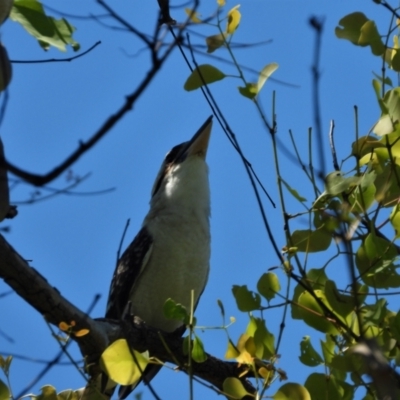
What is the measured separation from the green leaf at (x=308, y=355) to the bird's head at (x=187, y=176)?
2.82 metres

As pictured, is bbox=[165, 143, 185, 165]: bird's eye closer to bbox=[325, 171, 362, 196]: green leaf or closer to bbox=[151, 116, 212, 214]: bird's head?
bbox=[151, 116, 212, 214]: bird's head

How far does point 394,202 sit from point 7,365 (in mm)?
1464

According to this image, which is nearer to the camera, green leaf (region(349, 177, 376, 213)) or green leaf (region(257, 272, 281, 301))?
green leaf (region(349, 177, 376, 213))

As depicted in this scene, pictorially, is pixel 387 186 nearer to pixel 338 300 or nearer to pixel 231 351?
pixel 338 300

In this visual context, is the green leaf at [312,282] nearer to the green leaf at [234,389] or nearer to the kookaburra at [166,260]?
the green leaf at [234,389]

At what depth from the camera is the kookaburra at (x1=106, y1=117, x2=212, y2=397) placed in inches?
204

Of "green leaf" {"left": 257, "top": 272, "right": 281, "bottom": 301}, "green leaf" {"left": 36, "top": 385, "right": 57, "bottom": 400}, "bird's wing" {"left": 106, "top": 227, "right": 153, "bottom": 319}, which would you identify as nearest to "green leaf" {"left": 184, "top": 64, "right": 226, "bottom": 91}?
"green leaf" {"left": 257, "top": 272, "right": 281, "bottom": 301}

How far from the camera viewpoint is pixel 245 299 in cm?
287

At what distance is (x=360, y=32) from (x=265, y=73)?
0.43m

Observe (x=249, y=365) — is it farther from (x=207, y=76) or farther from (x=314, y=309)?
(x=207, y=76)

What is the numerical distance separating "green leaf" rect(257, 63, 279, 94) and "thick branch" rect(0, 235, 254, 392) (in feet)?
3.10

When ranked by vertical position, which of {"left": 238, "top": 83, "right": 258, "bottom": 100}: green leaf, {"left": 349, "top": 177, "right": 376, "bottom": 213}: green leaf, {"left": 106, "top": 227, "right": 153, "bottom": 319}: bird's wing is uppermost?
{"left": 106, "top": 227, "right": 153, "bottom": 319}: bird's wing

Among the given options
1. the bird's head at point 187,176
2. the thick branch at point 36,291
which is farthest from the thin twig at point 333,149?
the bird's head at point 187,176

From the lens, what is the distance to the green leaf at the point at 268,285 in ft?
9.37
